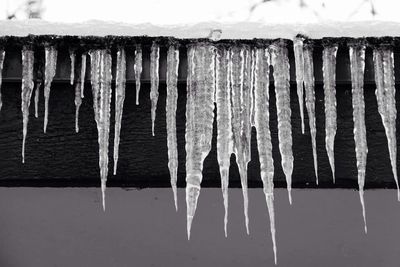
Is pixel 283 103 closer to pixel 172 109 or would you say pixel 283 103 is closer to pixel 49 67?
pixel 172 109

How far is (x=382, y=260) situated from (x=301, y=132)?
87.2 inches

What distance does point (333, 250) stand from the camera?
3688 millimetres

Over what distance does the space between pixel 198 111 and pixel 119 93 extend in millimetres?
242

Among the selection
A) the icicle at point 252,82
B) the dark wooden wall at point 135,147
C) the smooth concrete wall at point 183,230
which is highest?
the icicle at point 252,82

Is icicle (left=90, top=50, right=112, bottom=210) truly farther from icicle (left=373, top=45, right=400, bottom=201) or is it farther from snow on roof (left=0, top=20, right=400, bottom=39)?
icicle (left=373, top=45, right=400, bottom=201)

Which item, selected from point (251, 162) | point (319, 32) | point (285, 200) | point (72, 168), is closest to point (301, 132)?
point (251, 162)

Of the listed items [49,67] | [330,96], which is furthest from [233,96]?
[49,67]

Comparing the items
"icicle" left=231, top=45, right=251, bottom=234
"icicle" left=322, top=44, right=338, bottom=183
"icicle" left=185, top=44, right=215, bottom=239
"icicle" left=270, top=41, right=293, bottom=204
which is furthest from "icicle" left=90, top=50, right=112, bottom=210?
"icicle" left=322, top=44, right=338, bottom=183

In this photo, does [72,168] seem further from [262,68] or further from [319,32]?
[319,32]

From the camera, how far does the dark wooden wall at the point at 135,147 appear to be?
184 cm

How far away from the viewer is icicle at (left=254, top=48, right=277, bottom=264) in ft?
5.82

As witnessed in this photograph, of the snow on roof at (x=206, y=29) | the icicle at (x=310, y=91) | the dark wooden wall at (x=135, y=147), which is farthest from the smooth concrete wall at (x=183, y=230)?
the snow on roof at (x=206, y=29)

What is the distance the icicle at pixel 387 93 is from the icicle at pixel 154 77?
63 centimetres

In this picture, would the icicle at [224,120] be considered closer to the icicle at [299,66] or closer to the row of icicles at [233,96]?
the row of icicles at [233,96]
